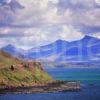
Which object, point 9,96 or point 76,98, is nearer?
point 76,98

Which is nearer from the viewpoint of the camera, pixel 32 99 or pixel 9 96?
pixel 32 99

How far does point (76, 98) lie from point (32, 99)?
56.5 ft

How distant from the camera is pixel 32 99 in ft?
607

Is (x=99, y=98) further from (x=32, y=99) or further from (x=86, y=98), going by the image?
(x=32, y=99)

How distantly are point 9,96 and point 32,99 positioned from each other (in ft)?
57.4

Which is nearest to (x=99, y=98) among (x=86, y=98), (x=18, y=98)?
(x=86, y=98)

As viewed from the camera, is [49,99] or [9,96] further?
[9,96]

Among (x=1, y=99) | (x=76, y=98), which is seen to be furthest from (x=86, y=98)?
(x=1, y=99)

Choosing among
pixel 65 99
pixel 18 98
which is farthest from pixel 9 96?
pixel 65 99

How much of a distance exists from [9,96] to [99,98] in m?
38.6

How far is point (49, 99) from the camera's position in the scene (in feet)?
604

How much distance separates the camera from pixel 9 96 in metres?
199

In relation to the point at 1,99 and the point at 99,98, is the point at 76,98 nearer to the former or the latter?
the point at 99,98

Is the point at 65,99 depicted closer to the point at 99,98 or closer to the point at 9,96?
the point at 99,98
